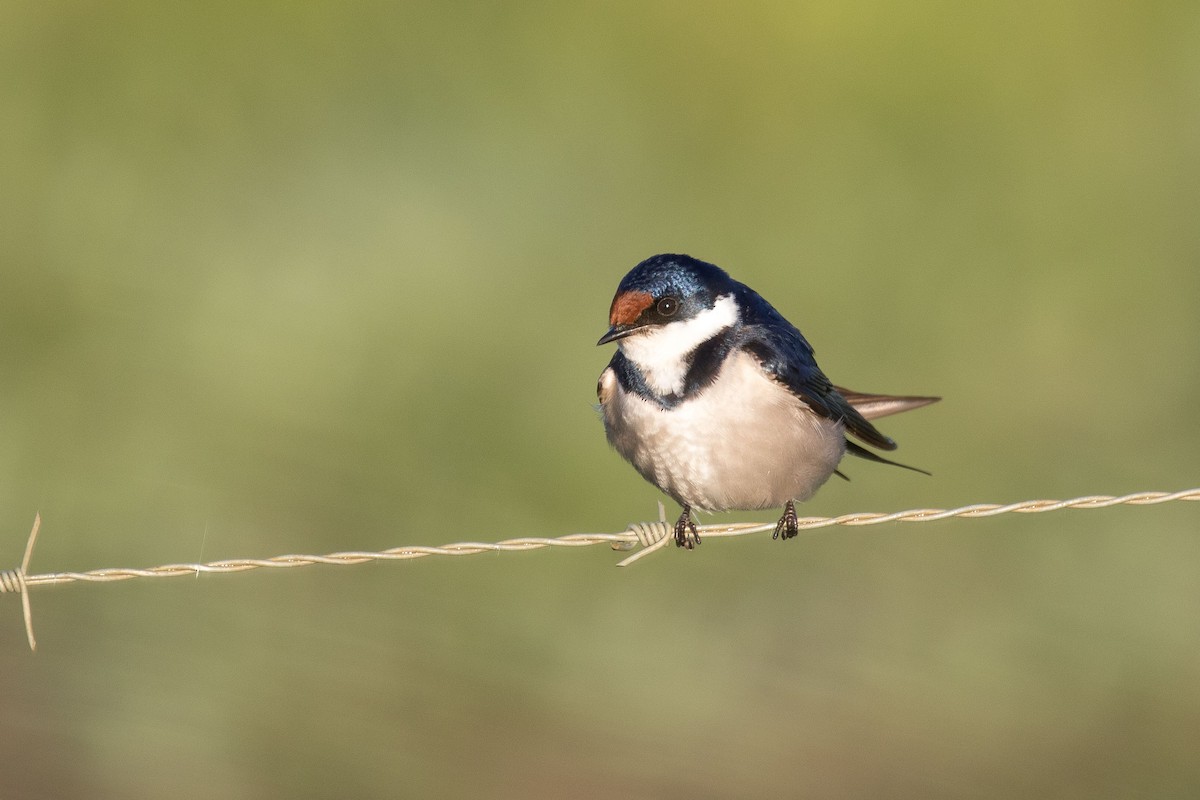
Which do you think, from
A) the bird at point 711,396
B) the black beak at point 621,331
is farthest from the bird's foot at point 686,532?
the black beak at point 621,331

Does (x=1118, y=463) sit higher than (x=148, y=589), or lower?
higher

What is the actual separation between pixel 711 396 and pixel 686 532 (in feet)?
2.01

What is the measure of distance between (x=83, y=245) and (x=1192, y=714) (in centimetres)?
791

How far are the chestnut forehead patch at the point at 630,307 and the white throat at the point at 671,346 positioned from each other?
6 cm

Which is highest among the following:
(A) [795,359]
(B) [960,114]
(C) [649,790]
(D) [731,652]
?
(B) [960,114]

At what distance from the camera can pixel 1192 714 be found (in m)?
8.62

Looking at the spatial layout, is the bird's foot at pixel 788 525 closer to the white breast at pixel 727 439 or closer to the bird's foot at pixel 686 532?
the white breast at pixel 727 439

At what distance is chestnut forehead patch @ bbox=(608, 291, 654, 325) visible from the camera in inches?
185

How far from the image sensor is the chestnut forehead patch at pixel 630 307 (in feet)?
15.4

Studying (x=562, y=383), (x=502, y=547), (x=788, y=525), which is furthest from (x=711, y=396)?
(x=562, y=383)

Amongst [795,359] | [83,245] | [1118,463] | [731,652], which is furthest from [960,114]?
[795,359]

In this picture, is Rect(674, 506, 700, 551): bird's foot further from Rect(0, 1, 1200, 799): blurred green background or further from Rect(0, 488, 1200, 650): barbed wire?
Rect(0, 1, 1200, 799): blurred green background

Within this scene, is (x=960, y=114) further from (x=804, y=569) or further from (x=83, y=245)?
(x=83, y=245)

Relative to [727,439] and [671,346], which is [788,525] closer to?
[727,439]
